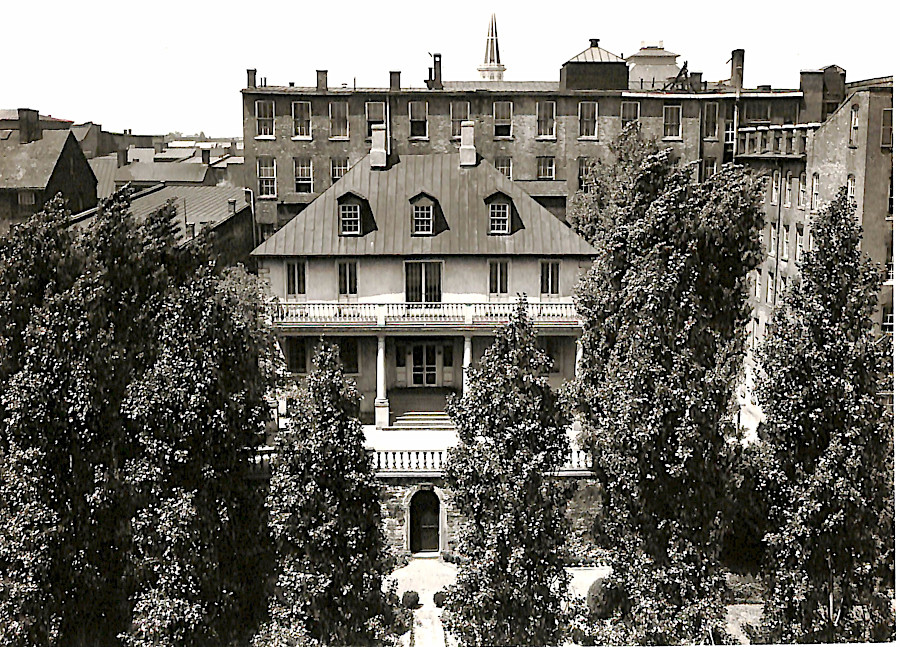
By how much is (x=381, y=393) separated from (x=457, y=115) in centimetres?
1032

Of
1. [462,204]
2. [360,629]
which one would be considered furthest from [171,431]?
[462,204]

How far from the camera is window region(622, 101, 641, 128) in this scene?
2169 cm

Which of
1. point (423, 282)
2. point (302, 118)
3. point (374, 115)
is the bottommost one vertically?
point (423, 282)

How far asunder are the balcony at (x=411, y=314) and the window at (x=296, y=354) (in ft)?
0.95

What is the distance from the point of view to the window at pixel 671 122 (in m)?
20.9

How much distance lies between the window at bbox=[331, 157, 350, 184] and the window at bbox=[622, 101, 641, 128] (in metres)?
7.37

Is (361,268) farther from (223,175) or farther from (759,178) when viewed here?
(759,178)

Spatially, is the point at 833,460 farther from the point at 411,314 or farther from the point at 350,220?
the point at 350,220

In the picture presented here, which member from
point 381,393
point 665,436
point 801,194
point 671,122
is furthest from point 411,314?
point 665,436

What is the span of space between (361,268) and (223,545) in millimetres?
8704

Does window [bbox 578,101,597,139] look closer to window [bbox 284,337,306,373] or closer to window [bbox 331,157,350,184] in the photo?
window [bbox 331,157,350,184]

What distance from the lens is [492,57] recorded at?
13156mm

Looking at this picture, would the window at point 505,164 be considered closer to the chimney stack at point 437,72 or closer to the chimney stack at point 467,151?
the chimney stack at point 437,72

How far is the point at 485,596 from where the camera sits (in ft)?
34.9
